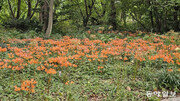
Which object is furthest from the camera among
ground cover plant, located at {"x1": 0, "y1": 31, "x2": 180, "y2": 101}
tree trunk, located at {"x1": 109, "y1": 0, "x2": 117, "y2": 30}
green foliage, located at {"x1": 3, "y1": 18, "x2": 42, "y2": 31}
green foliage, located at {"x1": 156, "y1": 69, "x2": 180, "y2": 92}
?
tree trunk, located at {"x1": 109, "y1": 0, "x2": 117, "y2": 30}

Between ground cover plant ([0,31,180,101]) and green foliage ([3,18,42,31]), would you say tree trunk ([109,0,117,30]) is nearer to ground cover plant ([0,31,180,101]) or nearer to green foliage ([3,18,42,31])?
green foliage ([3,18,42,31])

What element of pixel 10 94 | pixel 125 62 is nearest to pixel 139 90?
pixel 125 62

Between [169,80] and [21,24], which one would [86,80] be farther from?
[21,24]

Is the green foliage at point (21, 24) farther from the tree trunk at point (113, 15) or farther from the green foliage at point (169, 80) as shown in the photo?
the green foliage at point (169, 80)

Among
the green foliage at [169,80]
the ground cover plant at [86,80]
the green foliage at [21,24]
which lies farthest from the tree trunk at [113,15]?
the green foliage at [169,80]

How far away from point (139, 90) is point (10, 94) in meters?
3.06

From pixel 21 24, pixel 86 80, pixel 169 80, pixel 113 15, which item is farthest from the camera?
pixel 113 15

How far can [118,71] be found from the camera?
488 cm

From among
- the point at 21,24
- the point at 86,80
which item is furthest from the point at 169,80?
the point at 21,24

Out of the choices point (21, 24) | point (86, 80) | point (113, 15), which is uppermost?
point (113, 15)

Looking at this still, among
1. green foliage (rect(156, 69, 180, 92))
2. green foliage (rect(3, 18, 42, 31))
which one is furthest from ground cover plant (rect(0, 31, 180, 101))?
green foliage (rect(3, 18, 42, 31))

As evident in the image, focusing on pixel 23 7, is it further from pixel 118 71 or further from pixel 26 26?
pixel 118 71

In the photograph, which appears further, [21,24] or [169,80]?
[21,24]

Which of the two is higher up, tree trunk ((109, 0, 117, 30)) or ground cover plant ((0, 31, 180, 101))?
tree trunk ((109, 0, 117, 30))
